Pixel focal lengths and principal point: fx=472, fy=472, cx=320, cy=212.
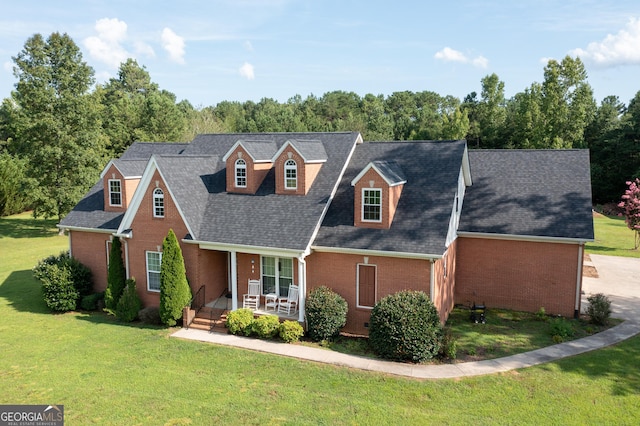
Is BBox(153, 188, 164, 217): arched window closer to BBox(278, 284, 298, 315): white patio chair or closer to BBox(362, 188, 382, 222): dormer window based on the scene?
BBox(278, 284, 298, 315): white patio chair

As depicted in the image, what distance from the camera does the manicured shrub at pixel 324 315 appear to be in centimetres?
1853

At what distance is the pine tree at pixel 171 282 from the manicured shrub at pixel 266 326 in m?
3.64

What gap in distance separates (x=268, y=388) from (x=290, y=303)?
5.83 metres

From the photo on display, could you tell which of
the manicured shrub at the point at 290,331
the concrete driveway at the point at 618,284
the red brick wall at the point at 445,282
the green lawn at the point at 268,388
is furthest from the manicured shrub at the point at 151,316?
the concrete driveway at the point at 618,284

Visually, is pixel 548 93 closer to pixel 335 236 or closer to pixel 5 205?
pixel 335 236

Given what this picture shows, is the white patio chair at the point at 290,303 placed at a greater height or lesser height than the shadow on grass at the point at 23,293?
greater

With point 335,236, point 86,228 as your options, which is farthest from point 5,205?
point 335,236

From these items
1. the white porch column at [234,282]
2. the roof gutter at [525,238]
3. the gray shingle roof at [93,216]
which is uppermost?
the gray shingle roof at [93,216]

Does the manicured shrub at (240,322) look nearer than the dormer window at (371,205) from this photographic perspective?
Yes

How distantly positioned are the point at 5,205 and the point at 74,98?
→ 24.2 meters

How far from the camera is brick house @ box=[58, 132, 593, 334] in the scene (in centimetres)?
1950

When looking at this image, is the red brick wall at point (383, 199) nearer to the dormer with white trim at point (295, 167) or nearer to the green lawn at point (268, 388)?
the dormer with white trim at point (295, 167)

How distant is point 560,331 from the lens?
18688 millimetres

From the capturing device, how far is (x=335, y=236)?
19.9 m
